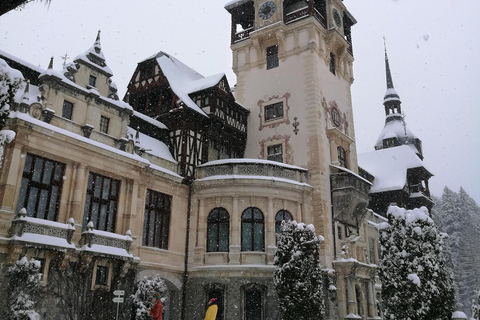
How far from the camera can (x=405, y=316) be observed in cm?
1841

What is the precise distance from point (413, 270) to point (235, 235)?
32.7 ft

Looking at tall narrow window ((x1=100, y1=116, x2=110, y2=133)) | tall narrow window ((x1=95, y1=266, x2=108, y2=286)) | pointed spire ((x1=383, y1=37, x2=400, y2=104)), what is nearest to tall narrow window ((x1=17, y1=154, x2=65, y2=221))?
tall narrow window ((x1=95, y1=266, x2=108, y2=286))

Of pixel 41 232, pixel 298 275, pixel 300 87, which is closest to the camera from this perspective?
pixel 41 232

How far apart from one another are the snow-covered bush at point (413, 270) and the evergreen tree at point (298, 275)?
336 centimetres

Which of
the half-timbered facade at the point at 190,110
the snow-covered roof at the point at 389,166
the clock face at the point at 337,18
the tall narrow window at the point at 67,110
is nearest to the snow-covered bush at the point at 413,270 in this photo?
the half-timbered facade at the point at 190,110

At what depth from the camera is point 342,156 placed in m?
33.1

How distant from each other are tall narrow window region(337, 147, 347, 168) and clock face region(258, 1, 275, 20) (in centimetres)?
1160

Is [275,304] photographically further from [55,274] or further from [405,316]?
[55,274]

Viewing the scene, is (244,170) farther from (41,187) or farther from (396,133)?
(396,133)

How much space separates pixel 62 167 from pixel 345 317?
18.2 metres

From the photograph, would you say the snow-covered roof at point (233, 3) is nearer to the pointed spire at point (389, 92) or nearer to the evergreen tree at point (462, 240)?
the evergreen tree at point (462, 240)

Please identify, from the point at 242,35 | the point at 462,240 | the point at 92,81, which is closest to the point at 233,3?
the point at 242,35

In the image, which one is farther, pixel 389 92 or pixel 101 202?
pixel 389 92

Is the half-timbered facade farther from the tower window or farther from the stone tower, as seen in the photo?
the tower window
